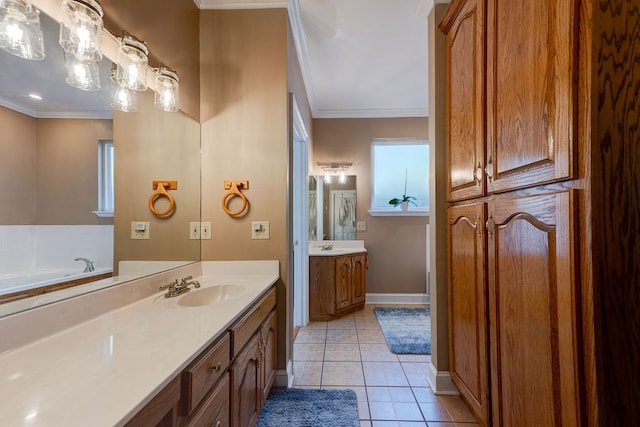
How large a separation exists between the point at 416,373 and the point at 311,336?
3.55 feet

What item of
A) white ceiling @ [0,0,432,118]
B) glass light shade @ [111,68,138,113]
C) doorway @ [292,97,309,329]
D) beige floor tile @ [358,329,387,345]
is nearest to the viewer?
white ceiling @ [0,0,432,118]

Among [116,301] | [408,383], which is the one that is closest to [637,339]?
[408,383]

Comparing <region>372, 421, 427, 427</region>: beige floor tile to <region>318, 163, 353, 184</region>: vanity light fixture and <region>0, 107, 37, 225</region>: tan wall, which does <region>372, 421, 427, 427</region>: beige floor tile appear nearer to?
<region>0, 107, 37, 225</region>: tan wall

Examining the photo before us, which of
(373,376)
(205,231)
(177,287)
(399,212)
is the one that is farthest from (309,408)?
(399,212)

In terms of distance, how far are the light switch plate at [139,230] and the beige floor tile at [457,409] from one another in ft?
6.62

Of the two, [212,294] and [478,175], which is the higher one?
[478,175]

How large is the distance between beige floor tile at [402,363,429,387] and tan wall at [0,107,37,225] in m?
2.31

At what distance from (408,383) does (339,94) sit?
10.2 feet

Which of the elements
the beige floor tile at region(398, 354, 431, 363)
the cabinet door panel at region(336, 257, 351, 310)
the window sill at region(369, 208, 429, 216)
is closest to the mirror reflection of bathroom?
the window sill at region(369, 208, 429, 216)

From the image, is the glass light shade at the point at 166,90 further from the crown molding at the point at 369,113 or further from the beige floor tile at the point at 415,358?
the crown molding at the point at 369,113

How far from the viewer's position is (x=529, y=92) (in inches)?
39.9

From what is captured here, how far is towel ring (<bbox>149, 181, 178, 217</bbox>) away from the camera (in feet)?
5.25

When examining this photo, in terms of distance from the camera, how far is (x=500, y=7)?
1202mm

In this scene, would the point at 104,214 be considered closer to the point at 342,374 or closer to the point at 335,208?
the point at 342,374
